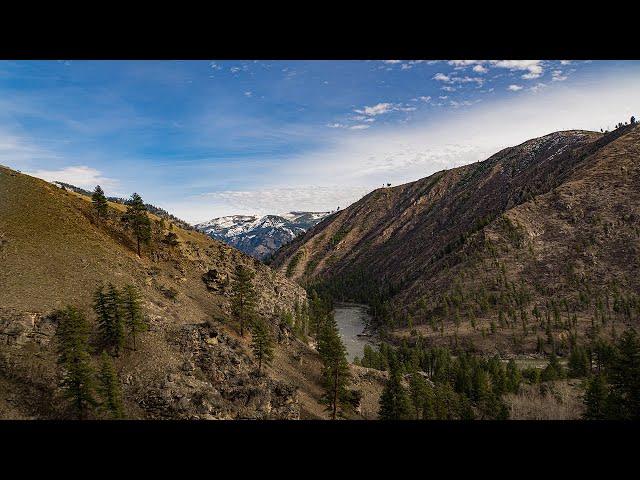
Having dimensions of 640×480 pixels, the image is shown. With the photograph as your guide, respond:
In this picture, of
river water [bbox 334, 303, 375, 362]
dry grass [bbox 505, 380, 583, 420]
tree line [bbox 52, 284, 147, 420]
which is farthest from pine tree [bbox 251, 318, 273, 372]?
river water [bbox 334, 303, 375, 362]

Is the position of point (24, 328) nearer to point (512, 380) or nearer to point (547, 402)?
point (512, 380)

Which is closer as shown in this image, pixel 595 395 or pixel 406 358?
pixel 595 395

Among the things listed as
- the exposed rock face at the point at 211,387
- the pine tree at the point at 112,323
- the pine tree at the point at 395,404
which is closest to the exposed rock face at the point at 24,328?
the pine tree at the point at 112,323

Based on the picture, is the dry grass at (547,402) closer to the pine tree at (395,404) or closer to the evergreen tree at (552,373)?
the evergreen tree at (552,373)

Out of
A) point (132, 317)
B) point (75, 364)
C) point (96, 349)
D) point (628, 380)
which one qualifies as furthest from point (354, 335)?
point (75, 364)
